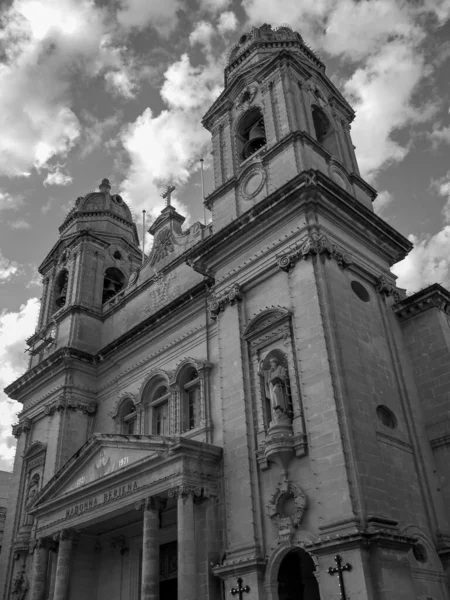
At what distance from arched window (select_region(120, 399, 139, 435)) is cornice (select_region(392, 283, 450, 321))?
1107cm

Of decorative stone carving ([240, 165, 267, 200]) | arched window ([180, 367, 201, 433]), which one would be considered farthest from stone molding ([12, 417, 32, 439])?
decorative stone carving ([240, 165, 267, 200])

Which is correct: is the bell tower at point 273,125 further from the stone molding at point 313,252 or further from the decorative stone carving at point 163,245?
the decorative stone carving at point 163,245

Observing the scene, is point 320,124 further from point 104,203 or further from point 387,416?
point 104,203

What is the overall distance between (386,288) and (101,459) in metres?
10.7

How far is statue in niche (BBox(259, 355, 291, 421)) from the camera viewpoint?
17078 mm

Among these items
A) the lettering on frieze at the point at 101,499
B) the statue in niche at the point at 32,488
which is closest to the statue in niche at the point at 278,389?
the lettering on frieze at the point at 101,499

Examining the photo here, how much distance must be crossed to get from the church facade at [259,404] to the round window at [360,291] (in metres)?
0.07

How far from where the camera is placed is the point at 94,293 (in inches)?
1213

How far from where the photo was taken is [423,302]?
19922 mm

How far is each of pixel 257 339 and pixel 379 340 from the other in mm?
3653

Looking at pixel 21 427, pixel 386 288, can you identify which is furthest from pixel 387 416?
pixel 21 427

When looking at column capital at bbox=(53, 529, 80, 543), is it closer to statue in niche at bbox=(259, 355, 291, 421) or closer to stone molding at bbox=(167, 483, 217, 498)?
stone molding at bbox=(167, 483, 217, 498)

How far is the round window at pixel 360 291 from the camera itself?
765 inches

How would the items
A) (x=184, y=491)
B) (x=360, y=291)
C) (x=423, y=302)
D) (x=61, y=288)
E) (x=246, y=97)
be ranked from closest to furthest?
(x=184, y=491), (x=360, y=291), (x=423, y=302), (x=246, y=97), (x=61, y=288)
